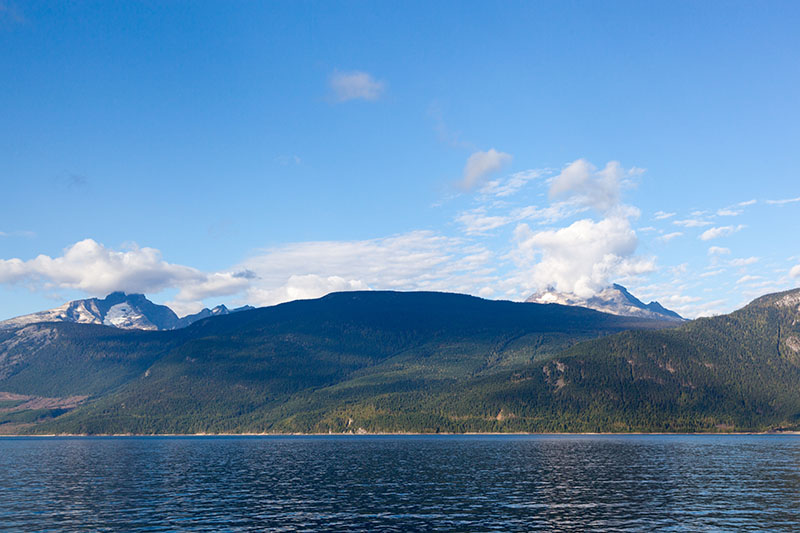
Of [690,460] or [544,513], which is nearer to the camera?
[544,513]

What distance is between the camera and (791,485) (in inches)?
4747

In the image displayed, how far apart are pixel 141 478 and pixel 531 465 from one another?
9209 cm

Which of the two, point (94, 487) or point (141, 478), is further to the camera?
point (141, 478)

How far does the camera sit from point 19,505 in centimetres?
10450

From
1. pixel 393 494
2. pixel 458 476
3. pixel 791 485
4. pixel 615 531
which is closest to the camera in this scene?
pixel 615 531

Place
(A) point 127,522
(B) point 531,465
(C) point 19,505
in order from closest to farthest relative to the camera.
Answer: (A) point 127,522, (C) point 19,505, (B) point 531,465

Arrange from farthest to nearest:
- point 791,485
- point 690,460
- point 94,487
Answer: point 690,460 → point 94,487 → point 791,485

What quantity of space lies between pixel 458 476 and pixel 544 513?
5097 cm

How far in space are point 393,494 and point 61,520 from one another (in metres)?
49.5

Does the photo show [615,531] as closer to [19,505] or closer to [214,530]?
[214,530]

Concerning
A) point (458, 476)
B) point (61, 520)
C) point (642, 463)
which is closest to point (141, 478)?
point (61, 520)

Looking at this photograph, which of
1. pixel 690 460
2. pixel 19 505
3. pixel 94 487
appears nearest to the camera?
pixel 19 505

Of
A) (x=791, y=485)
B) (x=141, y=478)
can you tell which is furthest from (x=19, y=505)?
(x=791, y=485)

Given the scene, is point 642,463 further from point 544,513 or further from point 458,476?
point 544,513
